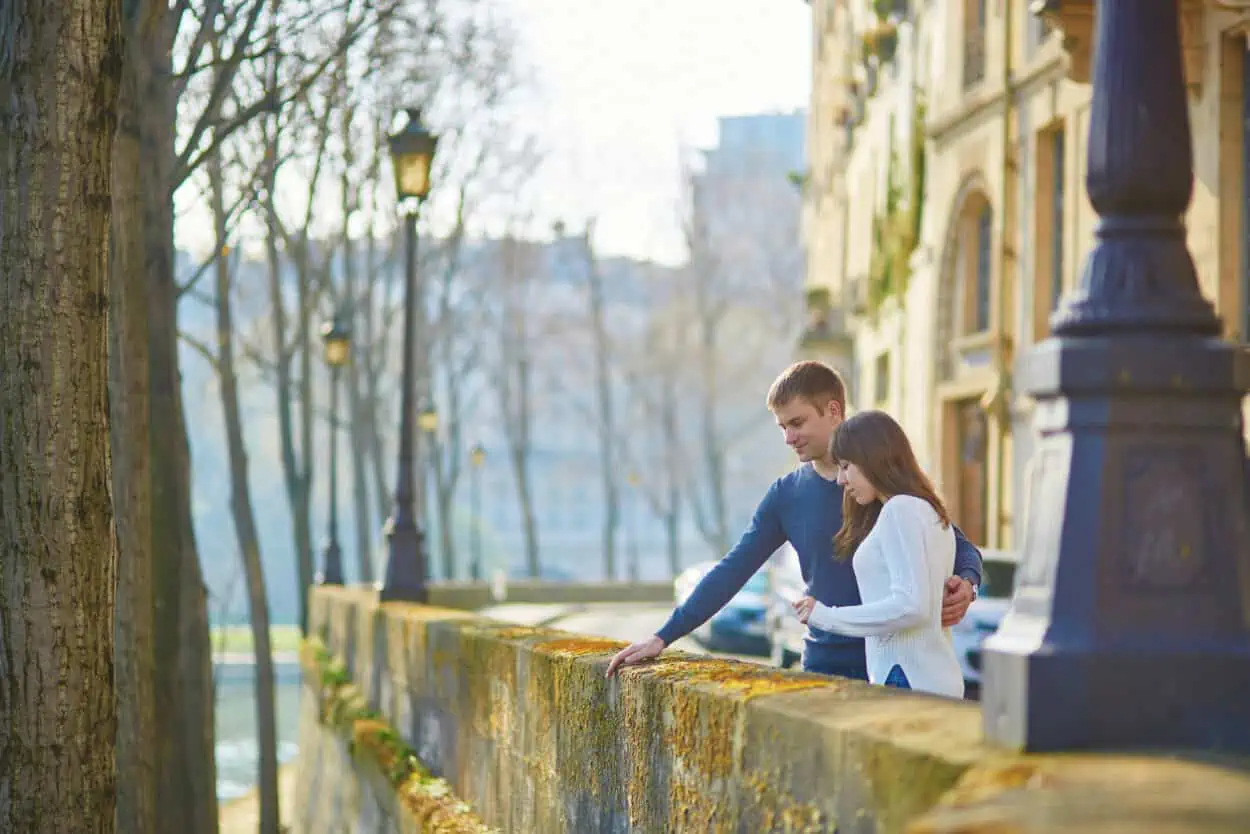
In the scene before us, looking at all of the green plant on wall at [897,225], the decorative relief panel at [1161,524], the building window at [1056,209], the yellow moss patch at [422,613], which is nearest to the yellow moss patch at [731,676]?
the decorative relief panel at [1161,524]

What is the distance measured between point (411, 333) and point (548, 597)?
36.1 m

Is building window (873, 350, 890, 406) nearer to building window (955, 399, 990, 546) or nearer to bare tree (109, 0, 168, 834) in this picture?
building window (955, 399, 990, 546)

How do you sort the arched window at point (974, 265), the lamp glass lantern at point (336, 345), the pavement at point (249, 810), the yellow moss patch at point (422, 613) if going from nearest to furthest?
the yellow moss patch at point (422, 613) → the pavement at point (249, 810) → the arched window at point (974, 265) → the lamp glass lantern at point (336, 345)

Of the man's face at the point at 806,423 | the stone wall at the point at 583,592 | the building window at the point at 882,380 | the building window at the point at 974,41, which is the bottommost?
the stone wall at the point at 583,592

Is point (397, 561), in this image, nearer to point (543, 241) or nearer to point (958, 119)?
point (958, 119)

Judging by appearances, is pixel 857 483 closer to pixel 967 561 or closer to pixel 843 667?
pixel 967 561

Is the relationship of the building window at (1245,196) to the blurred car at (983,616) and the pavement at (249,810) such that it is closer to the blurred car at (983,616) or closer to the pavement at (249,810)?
the blurred car at (983,616)

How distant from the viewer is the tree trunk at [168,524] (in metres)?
13.5

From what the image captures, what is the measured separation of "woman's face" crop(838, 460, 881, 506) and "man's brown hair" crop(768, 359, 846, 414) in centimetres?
47

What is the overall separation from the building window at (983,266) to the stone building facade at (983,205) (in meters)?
0.03

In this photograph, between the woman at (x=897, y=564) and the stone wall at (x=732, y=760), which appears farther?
the woman at (x=897, y=564)

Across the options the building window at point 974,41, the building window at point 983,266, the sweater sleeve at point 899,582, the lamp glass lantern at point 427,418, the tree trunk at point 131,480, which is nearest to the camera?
the sweater sleeve at point 899,582

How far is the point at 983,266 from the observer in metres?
29.8

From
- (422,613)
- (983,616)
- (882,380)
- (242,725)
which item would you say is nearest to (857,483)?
(422,613)
